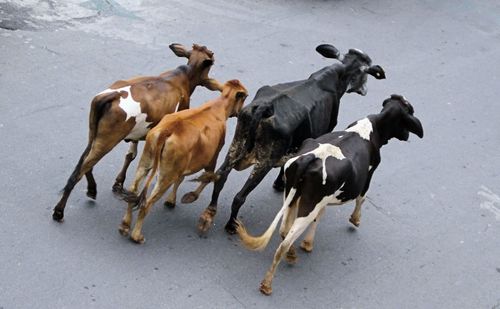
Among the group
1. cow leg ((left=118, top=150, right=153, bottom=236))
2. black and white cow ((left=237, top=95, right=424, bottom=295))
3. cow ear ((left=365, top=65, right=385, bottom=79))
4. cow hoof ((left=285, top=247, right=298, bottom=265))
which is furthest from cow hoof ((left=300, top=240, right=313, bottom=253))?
cow ear ((left=365, top=65, right=385, bottom=79))

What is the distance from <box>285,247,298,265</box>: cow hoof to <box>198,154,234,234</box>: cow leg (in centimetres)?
65

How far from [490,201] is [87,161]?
370 centimetres

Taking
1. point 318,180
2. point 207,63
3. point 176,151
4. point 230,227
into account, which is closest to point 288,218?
point 318,180

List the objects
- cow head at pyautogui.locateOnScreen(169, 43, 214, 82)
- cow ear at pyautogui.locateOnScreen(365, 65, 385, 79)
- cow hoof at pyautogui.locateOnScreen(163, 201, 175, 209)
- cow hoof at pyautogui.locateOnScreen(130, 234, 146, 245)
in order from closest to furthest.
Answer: cow hoof at pyautogui.locateOnScreen(130, 234, 146, 245) < cow hoof at pyautogui.locateOnScreen(163, 201, 175, 209) < cow head at pyautogui.locateOnScreen(169, 43, 214, 82) < cow ear at pyautogui.locateOnScreen(365, 65, 385, 79)

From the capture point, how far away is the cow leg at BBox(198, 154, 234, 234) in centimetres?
552

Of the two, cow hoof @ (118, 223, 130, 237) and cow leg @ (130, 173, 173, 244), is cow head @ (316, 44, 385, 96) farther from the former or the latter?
cow hoof @ (118, 223, 130, 237)

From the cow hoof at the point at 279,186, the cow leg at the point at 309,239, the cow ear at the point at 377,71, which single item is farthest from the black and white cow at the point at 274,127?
the cow hoof at the point at 279,186

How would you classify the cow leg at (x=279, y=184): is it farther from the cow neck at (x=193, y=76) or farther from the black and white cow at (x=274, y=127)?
the cow neck at (x=193, y=76)

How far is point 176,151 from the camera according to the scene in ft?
16.5

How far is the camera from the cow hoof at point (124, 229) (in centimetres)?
538

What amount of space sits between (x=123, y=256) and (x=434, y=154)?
140 inches

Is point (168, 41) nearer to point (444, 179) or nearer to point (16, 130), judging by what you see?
point (16, 130)

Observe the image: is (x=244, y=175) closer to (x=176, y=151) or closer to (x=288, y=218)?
(x=288, y=218)

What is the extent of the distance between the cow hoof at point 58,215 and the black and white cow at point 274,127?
3.03 feet
